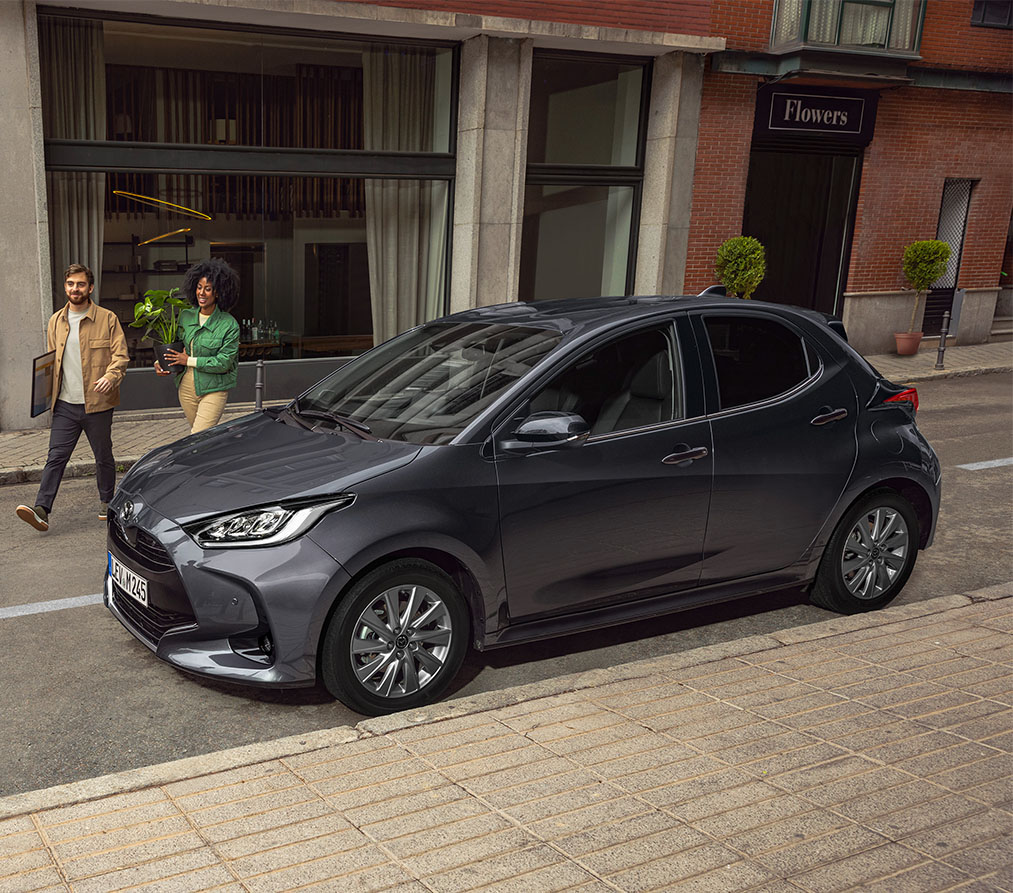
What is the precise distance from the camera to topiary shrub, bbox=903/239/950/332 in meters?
18.5

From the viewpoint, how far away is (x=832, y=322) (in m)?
6.62

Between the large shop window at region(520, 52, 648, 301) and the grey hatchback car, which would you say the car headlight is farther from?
the large shop window at region(520, 52, 648, 301)

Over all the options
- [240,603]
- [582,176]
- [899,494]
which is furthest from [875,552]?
[582,176]

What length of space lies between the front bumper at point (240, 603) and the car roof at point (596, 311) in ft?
6.18

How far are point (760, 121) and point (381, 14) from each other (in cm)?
677

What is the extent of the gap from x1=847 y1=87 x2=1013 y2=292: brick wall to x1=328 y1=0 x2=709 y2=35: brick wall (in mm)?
4427

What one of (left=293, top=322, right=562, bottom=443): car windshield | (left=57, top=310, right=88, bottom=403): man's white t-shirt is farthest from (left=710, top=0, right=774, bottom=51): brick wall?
(left=293, top=322, right=562, bottom=443): car windshield

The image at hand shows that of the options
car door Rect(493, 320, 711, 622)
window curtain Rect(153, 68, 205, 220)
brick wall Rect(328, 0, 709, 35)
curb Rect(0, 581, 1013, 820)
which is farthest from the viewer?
brick wall Rect(328, 0, 709, 35)

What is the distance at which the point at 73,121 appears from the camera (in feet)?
40.4

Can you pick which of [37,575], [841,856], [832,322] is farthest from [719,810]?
[37,575]

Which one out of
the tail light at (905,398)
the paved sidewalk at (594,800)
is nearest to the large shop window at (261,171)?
the tail light at (905,398)

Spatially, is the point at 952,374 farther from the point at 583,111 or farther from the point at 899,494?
the point at 899,494

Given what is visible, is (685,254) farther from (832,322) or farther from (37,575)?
(37,575)

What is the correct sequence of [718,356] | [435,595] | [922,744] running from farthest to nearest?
[718,356]
[435,595]
[922,744]
